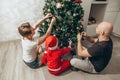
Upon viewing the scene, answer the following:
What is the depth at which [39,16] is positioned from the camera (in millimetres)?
2559

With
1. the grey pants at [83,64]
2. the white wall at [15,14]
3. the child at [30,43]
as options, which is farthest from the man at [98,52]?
the white wall at [15,14]

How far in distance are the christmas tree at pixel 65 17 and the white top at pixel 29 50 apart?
37cm

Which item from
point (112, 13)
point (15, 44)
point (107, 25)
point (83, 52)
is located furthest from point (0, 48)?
point (112, 13)

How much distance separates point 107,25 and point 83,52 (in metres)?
0.41

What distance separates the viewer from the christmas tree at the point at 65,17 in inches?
77.0

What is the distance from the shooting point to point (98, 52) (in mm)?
1698

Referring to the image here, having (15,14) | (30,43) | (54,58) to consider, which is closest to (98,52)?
(54,58)

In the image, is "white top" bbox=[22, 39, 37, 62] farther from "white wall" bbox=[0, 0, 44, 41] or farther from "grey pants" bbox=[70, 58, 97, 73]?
"white wall" bbox=[0, 0, 44, 41]

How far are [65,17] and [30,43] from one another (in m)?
0.58

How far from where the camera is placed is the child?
1.81m

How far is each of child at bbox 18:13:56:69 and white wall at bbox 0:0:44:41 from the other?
53 cm

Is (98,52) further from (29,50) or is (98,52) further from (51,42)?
A: (29,50)

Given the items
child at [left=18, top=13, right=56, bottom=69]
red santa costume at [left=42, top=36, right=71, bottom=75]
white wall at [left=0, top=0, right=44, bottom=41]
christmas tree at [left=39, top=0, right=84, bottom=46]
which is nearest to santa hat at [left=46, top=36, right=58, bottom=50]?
red santa costume at [left=42, top=36, right=71, bottom=75]

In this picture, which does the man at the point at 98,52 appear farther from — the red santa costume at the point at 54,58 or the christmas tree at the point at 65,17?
the christmas tree at the point at 65,17
